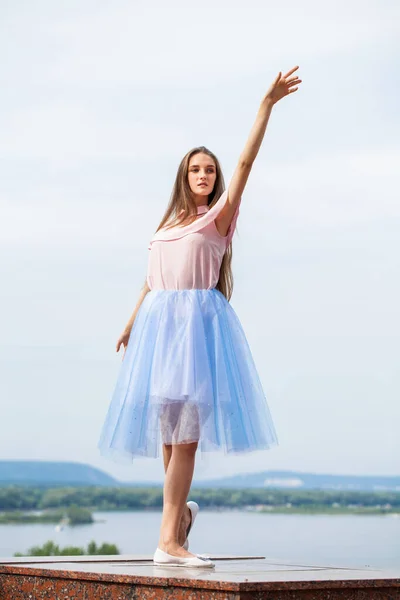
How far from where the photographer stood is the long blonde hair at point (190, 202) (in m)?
3.60

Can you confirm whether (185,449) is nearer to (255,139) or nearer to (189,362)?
(189,362)

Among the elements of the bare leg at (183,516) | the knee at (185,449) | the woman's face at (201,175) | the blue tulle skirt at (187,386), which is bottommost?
the bare leg at (183,516)

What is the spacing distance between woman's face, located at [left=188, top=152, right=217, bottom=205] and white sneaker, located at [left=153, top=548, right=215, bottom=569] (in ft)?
4.05

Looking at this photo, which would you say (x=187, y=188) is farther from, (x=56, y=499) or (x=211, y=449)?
(x=56, y=499)

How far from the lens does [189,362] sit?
10.8 ft

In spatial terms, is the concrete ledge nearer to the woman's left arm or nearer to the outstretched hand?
the woman's left arm

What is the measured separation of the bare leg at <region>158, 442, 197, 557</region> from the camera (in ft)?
10.8

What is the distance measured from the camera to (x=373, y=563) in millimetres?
3582

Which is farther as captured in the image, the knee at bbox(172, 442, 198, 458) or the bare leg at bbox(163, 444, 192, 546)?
the bare leg at bbox(163, 444, 192, 546)

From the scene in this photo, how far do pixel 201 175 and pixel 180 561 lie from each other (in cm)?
132

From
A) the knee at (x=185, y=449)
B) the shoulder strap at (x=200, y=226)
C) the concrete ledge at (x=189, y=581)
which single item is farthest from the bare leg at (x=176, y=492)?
the shoulder strap at (x=200, y=226)

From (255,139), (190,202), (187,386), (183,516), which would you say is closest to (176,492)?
(183,516)

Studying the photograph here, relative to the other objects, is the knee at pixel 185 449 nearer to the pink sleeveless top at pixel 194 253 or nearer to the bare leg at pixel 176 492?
the bare leg at pixel 176 492

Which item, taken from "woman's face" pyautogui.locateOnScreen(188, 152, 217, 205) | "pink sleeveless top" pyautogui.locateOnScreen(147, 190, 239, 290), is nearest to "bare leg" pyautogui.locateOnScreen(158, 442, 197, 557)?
"pink sleeveless top" pyautogui.locateOnScreen(147, 190, 239, 290)
